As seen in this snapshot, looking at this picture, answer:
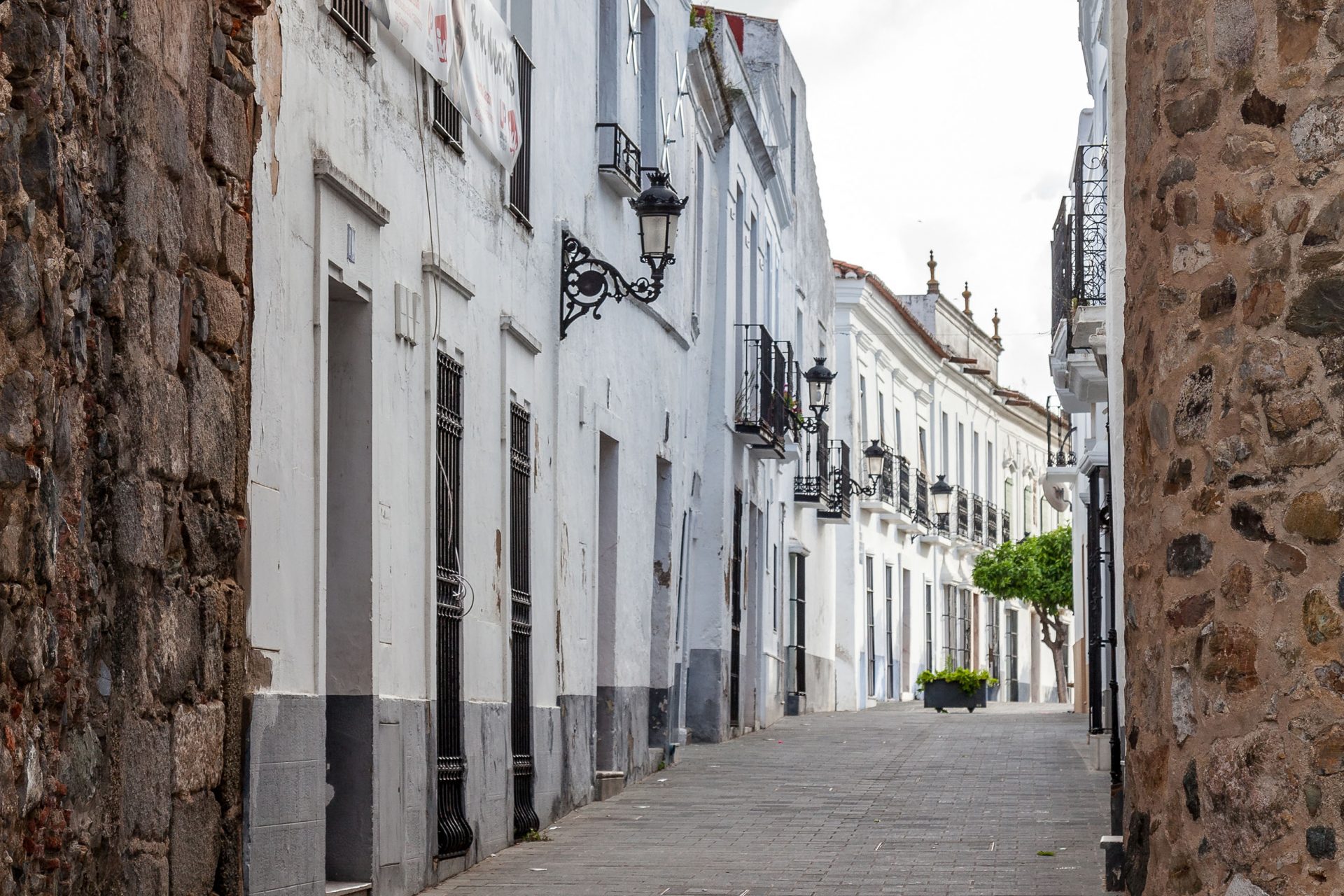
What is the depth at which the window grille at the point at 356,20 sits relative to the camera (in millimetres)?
7840

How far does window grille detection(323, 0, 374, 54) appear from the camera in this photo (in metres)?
7.84

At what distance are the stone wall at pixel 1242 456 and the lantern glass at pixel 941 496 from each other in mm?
28928

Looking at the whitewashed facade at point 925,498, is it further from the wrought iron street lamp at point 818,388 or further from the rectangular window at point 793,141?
the wrought iron street lamp at point 818,388

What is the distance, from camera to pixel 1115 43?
24.5 feet

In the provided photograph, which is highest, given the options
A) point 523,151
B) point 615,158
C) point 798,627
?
point 615,158

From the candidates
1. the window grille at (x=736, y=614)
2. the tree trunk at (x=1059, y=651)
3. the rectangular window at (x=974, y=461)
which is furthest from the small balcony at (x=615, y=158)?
the rectangular window at (x=974, y=461)

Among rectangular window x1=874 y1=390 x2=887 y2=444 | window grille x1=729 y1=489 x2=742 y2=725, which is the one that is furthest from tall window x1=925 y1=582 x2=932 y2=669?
window grille x1=729 y1=489 x2=742 y2=725

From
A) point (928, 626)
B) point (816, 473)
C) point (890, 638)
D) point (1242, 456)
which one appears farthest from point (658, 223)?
point (928, 626)

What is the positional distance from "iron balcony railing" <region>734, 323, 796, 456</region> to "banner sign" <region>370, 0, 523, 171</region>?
9.44 metres

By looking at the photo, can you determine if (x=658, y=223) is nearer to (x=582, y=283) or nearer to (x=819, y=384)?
(x=582, y=283)

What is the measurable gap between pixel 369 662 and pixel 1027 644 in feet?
132

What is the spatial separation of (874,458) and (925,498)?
252 inches

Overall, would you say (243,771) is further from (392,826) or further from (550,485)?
(550,485)

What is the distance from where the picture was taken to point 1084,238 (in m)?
15.0
